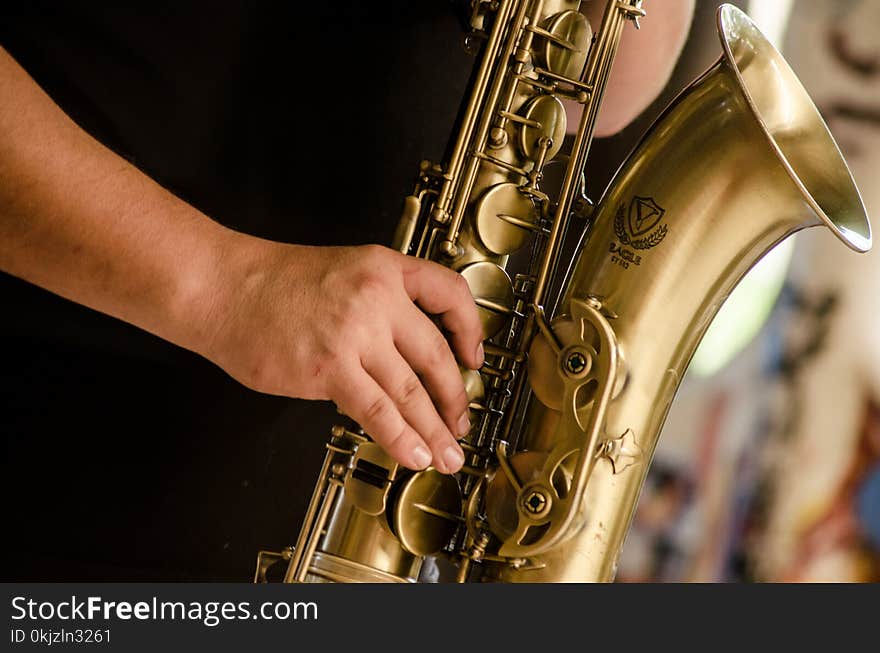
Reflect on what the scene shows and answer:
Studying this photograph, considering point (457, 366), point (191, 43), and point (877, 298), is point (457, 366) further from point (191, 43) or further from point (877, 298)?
point (877, 298)

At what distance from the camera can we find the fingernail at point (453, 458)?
0.98 meters

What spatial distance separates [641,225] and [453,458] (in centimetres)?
36

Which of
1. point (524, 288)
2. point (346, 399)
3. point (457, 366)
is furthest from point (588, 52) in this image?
point (346, 399)

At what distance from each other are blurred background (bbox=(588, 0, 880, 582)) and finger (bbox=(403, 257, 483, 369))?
0.77 meters

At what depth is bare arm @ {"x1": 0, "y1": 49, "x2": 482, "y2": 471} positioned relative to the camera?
0.87m

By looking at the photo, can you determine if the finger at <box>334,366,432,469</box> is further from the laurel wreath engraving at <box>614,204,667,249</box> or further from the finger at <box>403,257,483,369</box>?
the laurel wreath engraving at <box>614,204,667,249</box>

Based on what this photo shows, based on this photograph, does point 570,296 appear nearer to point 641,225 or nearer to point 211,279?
point 641,225

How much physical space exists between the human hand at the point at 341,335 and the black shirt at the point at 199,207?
1.31 ft

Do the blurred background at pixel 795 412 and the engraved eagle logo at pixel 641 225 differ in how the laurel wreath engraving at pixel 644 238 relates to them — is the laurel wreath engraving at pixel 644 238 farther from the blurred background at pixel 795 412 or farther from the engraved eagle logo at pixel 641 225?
the blurred background at pixel 795 412

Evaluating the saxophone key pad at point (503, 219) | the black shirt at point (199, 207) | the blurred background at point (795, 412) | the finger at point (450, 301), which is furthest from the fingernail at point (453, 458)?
the blurred background at point (795, 412)

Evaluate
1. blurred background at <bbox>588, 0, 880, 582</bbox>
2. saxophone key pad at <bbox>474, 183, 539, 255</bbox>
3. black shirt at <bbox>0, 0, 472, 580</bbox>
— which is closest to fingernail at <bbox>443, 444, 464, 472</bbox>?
saxophone key pad at <bbox>474, 183, 539, 255</bbox>

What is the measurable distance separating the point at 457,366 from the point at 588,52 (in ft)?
1.56

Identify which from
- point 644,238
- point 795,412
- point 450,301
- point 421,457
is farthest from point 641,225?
point 795,412

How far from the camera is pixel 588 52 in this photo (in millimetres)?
1210
